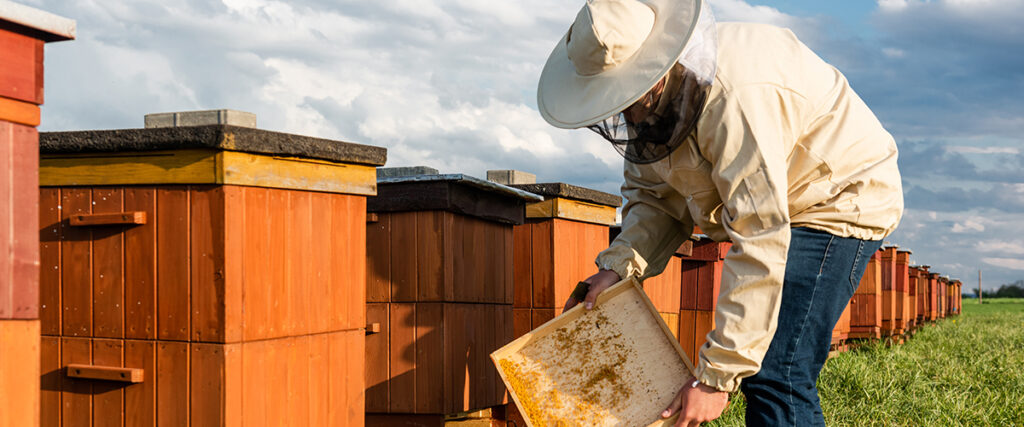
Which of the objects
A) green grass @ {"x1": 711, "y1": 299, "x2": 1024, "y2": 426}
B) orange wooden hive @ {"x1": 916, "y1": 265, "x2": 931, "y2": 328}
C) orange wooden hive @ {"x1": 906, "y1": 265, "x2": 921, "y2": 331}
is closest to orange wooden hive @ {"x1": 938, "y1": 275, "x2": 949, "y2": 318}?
orange wooden hive @ {"x1": 916, "y1": 265, "x2": 931, "y2": 328}

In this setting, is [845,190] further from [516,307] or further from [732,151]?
[516,307]

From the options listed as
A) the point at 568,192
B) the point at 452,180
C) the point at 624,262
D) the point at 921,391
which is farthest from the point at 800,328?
the point at 921,391

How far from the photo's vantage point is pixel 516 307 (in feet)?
17.0

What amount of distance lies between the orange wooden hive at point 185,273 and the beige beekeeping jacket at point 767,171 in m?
1.38

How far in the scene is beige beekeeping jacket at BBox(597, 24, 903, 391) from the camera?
2.31m

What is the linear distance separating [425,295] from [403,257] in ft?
Answer: 0.71

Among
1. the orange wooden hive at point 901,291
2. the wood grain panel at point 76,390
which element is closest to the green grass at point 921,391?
the wood grain panel at point 76,390

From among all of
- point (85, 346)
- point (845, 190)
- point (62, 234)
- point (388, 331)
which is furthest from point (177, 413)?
point (845, 190)

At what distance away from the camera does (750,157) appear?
7.50 ft

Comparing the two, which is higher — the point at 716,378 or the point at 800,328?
the point at 800,328

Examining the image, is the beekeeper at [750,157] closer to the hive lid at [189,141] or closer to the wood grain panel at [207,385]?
the hive lid at [189,141]

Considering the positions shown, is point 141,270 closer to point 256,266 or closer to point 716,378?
point 256,266

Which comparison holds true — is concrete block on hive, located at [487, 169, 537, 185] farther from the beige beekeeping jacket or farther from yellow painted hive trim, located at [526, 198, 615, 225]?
the beige beekeeping jacket

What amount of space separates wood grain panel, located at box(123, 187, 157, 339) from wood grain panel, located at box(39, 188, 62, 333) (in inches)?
12.5
